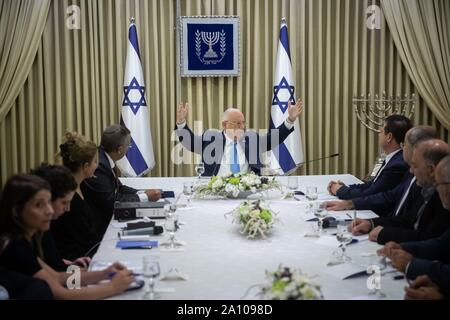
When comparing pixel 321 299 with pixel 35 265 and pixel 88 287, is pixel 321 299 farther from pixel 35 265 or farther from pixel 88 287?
pixel 35 265

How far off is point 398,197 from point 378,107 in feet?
9.08

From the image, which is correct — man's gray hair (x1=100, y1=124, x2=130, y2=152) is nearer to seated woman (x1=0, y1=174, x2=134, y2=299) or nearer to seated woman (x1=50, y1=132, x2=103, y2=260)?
seated woman (x1=50, y1=132, x2=103, y2=260)

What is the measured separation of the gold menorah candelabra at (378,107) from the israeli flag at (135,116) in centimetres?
226

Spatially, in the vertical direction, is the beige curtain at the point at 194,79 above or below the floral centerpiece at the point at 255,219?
above

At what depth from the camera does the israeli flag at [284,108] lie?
623 centimetres

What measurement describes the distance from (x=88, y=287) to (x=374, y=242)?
1.43 meters

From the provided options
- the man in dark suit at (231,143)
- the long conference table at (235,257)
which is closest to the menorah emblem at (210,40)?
the man in dark suit at (231,143)

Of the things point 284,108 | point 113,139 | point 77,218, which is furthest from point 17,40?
point 77,218

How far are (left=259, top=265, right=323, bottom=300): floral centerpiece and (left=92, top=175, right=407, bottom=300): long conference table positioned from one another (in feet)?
0.51

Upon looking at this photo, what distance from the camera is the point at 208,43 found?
6.31m

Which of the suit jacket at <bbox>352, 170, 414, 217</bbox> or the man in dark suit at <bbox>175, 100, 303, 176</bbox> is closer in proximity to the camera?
the suit jacket at <bbox>352, 170, 414, 217</bbox>

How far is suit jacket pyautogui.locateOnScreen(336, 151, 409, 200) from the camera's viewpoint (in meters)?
3.98

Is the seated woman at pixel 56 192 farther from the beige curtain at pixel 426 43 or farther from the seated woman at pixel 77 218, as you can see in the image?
the beige curtain at pixel 426 43

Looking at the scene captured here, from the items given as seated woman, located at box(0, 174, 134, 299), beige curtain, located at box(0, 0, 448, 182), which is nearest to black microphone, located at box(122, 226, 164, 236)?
seated woman, located at box(0, 174, 134, 299)
